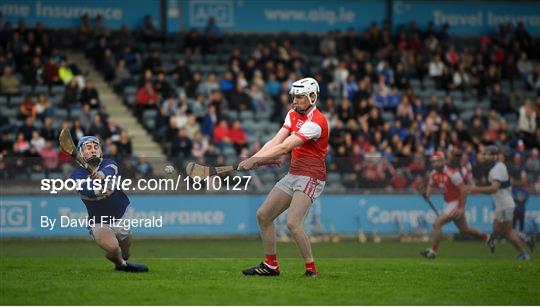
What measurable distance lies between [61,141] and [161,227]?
292 inches

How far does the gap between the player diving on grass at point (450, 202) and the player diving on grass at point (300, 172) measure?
6374 mm

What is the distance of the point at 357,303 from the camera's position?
39.9 feet

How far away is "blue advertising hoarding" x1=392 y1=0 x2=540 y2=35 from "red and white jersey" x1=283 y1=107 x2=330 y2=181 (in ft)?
74.7

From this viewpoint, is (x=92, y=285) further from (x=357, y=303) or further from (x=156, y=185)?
(x=156, y=185)

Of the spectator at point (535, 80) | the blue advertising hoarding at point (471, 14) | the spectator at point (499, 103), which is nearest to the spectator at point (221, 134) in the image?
the spectator at point (499, 103)

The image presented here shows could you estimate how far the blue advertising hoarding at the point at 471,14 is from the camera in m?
37.1

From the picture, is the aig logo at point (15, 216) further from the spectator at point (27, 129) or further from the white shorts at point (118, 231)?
the white shorts at point (118, 231)

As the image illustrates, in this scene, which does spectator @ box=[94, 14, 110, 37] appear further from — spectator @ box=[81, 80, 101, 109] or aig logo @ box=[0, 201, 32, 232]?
aig logo @ box=[0, 201, 32, 232]

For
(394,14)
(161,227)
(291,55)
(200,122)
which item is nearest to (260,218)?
(161,227)

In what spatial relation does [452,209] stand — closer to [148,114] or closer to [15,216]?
[15,216]

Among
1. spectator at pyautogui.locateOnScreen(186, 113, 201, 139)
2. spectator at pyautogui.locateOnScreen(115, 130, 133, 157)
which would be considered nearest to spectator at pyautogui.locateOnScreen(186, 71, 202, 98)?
spectator at pyautogui.locateOnScreen(186, 113, 201, 139)

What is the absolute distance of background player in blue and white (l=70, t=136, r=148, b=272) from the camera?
14.9 m

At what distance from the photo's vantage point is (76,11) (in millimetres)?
32562

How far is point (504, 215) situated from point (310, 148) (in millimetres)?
7667
